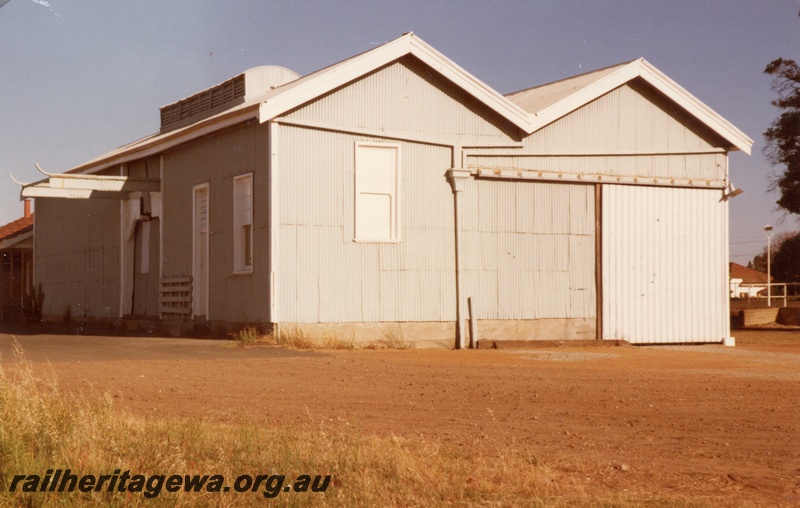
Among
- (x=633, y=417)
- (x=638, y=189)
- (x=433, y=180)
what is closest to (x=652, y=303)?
(x=638, y=189)

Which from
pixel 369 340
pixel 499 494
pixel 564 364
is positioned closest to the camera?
pixel 499 494

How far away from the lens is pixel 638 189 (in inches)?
816

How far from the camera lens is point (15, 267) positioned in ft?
121

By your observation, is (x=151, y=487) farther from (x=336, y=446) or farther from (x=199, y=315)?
(x=199, y=315)

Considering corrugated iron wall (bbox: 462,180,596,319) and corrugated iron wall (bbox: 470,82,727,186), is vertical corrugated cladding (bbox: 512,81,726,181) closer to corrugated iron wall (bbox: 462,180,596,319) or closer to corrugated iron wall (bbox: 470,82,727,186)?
corrugated iron wall (bbox: 470,82,727,186)

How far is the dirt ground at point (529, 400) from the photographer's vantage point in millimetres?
6949

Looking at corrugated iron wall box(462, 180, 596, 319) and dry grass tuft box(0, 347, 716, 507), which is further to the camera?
corrugated iron wall box(462, 180, 596, 319)

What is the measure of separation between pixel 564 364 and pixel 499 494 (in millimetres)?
9166

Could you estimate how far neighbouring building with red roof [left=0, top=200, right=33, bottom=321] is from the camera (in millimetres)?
34125

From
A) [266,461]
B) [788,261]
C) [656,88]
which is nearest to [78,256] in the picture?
[656,88]

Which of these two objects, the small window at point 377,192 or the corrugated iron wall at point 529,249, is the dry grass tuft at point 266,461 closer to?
the small window at point 377,192
